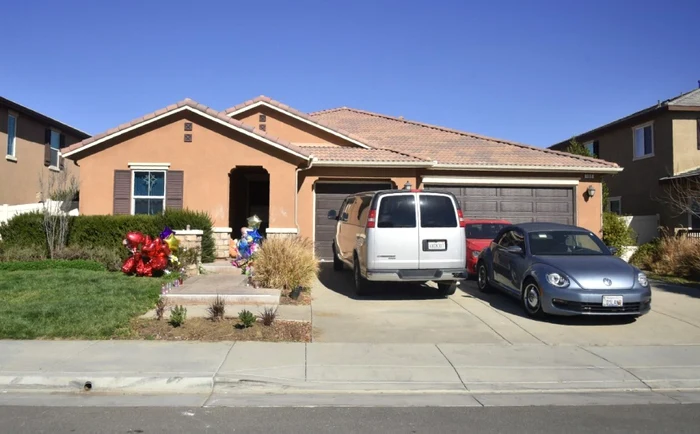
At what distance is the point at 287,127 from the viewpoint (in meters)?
18.5

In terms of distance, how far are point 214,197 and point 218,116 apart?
2186 millimetres

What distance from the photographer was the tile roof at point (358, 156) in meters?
16.2

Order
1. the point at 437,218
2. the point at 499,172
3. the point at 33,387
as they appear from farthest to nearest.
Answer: the point at 499,172 → the point at 437,218 → the point at 33,387

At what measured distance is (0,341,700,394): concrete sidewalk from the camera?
5.97m

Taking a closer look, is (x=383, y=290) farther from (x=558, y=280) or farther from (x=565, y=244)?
(x=558, y=280)

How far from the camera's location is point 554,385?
6227 mm

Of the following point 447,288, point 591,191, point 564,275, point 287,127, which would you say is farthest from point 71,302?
Answer: point 591,191

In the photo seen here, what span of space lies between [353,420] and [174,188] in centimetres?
1100

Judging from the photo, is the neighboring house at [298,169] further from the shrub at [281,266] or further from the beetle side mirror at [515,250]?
the beetle side mirror at [515,250]

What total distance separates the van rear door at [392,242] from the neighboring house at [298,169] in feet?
7.77

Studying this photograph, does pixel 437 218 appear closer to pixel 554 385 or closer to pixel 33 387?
pixel 554 385

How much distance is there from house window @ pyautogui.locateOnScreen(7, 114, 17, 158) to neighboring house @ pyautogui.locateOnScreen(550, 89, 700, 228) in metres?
23.8

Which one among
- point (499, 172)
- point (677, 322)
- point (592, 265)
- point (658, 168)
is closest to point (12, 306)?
point (592, 265)

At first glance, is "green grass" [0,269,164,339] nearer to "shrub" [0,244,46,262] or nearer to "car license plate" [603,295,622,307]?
"shrub" [0,244,46,262]
